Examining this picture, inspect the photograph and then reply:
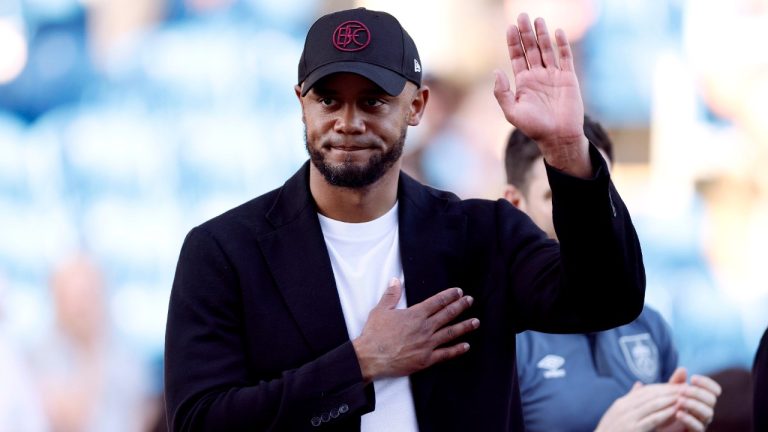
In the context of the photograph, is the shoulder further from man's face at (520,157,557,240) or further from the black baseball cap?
the black baseball cap

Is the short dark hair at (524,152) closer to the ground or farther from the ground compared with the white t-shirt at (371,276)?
farther from the ground

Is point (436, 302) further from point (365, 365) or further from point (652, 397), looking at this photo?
point (652, 397)

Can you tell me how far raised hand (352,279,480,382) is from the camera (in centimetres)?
220

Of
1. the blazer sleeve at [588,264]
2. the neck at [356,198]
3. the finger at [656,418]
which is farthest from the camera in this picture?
the finger at [656,418]

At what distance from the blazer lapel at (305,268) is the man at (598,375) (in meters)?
0.64

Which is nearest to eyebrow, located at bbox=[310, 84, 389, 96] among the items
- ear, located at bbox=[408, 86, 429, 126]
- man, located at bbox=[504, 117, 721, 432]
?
ear, located at bbox=[408, 86, 429, 126]

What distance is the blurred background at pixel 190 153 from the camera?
166 inches

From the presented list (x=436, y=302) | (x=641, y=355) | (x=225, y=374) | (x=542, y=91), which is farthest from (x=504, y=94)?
(x=641, y=355)

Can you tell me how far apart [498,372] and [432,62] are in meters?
2.12

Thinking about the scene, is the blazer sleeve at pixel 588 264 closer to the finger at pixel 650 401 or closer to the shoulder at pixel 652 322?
the finger at pixel 650 401

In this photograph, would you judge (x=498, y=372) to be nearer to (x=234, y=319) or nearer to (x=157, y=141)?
(x=234, y=319)

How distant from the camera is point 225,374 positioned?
88.2 inches

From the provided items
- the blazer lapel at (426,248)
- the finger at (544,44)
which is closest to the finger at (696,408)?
the blazer lapel at (426,248)

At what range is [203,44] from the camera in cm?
424
